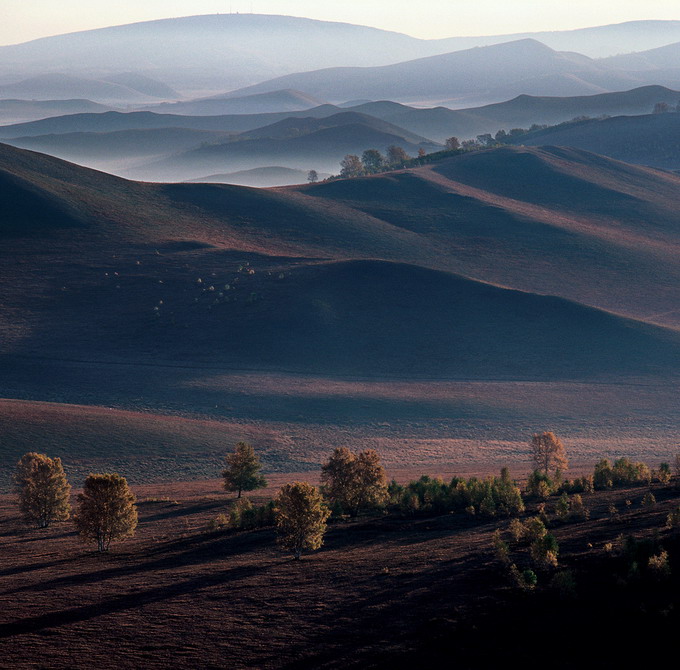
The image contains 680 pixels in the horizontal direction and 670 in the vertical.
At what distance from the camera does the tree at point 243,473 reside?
4906 cm

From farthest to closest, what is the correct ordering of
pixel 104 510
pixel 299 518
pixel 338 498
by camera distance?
pixel 338 498
pixel 104 510
pixel 299 518

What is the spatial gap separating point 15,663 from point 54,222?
113 meters

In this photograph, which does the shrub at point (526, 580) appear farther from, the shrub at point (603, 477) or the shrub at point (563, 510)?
the shrub at point (603, 477)

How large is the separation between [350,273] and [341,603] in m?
84.0

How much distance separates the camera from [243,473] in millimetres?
49156

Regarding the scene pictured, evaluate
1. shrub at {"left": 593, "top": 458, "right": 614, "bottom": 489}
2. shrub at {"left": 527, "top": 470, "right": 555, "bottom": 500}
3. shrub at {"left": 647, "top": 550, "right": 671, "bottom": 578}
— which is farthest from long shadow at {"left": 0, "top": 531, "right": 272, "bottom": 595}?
shrub at {"left": 593, "top": 458, "right": 614, "bottom": 489}

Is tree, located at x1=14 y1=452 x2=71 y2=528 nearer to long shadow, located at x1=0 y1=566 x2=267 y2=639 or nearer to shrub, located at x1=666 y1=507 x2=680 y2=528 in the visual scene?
long shadow, located at x1=0 y1=566 x2=267 y2=639

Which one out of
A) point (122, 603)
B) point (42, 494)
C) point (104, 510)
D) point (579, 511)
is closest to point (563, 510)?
point (579, 511)

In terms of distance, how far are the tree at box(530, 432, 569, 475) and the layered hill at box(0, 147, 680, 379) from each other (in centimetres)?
3420

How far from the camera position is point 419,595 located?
26797mm

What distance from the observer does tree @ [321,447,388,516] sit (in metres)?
41.4

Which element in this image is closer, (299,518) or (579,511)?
(299,518)

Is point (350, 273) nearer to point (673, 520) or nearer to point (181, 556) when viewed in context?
point (181, 556)

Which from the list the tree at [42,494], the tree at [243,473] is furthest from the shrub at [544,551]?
the tree at [42,494]
